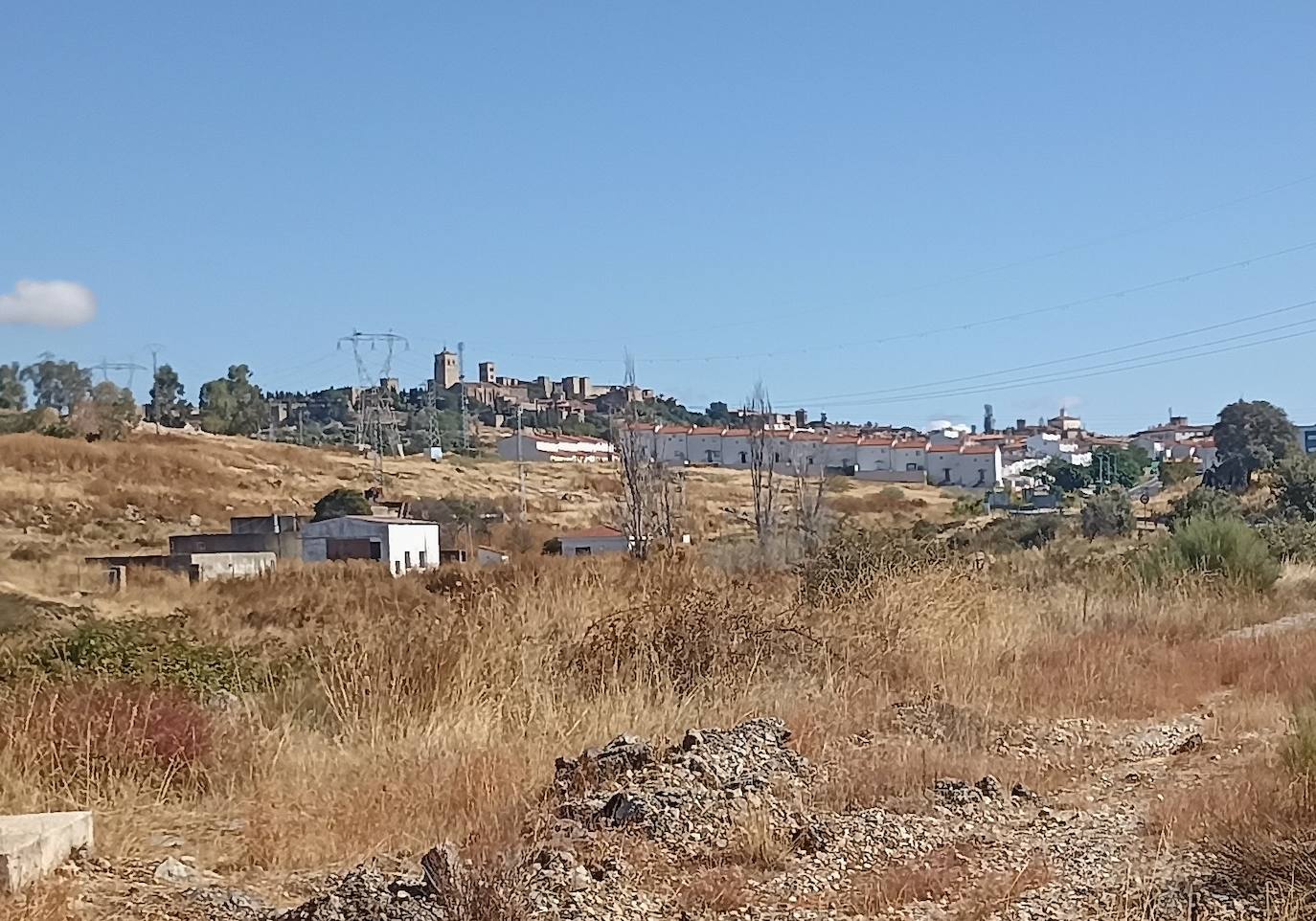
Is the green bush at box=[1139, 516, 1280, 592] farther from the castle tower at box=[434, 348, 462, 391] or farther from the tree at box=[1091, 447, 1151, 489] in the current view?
the castle tower at box=[434, 348, 462, 391]

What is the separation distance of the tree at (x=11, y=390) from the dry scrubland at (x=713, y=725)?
11515 centimetres

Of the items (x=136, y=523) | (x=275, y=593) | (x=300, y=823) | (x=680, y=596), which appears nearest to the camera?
(x=300, y=823)

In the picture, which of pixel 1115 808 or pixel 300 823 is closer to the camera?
pixel 300 823

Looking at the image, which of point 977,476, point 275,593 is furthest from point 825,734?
point 977,476

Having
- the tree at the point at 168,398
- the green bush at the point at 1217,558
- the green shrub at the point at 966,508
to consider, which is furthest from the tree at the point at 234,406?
the green bush at the point at 1217,558

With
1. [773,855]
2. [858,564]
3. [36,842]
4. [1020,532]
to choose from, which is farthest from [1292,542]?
[36,842]

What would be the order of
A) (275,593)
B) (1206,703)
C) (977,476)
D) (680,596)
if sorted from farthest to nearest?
(977,476) < (275,593) < (680,596) < (1206,703)

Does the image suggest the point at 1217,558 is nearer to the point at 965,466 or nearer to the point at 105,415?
the point at 105,415

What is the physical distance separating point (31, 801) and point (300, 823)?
4.51ft

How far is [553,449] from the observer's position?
119688 millimetres

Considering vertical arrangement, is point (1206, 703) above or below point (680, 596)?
below

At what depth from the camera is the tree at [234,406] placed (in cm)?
11650

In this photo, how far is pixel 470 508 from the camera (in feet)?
223

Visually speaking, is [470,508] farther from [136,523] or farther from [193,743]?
[193,743]
